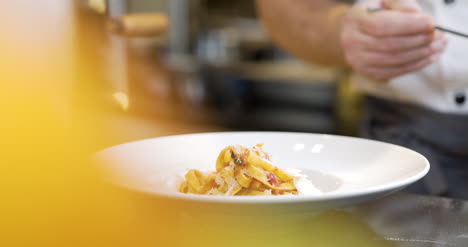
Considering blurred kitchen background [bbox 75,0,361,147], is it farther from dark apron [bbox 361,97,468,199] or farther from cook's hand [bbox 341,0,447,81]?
cook's hand [bbox 341,0,447,81]

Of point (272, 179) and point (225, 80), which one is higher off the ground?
point (272, 179)

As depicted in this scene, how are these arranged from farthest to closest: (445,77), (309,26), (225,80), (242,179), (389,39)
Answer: (225,80) < (309,26) < (445,77) < (389,39) < (242,179)

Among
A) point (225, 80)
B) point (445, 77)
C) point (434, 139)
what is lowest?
point (225, 80)

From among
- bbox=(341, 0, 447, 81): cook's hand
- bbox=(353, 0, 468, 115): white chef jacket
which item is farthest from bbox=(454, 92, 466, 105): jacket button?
bbox=(341, 0, 447, 81): cook's hand

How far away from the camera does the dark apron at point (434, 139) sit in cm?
117

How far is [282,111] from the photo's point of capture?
3656 millimetres

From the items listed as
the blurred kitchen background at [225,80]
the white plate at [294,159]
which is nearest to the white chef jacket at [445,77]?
the white plate at [294,159]

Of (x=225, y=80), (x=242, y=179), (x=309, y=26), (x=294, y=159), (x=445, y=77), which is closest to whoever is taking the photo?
(x=242, y=179)

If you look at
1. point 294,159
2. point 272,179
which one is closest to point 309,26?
point 294,159

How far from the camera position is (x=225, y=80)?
12.2ft

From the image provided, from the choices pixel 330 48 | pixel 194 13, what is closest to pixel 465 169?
pixel 330 48

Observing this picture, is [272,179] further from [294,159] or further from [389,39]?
[389,39]

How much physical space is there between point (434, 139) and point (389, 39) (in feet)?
1.10

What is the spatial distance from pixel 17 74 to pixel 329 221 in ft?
1.21
